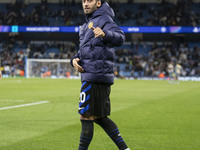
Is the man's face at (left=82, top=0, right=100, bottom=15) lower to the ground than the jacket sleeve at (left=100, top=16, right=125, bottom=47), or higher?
higher

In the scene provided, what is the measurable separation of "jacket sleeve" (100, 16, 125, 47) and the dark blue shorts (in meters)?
0.54

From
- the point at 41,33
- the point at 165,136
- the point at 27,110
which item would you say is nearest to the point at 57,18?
the point at 41,33

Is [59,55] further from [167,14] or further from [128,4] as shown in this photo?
[167,14]

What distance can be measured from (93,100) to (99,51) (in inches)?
22.7

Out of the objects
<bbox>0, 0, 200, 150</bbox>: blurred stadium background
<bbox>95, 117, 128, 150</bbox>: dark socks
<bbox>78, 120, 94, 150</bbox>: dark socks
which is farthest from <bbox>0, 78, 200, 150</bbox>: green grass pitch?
<bbox>0, 0, 200, 150</bbox>: blurred stadium background

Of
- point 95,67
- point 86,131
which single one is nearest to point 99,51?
point 95,67

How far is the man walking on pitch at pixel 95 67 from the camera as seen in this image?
15.5ft

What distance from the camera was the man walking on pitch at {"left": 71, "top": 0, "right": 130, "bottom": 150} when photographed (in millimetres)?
4715

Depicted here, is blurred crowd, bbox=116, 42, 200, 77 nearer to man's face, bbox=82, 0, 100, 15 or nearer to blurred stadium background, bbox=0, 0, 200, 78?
blurred stadium background, bbox=0, 0, 200, 78

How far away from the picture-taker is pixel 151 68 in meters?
46.1

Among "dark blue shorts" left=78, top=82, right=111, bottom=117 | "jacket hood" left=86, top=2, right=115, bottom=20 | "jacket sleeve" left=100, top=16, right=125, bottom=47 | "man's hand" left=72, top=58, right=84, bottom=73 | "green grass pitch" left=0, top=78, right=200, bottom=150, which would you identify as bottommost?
"green grass pitch" left=0, top=78, right=200, bottom=150

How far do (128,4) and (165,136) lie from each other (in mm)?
46238

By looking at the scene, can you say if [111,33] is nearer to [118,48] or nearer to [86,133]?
[86,133]

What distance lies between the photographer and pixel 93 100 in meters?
4.71
